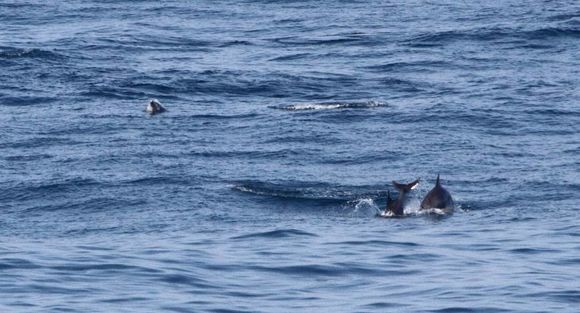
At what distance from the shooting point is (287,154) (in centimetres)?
2762

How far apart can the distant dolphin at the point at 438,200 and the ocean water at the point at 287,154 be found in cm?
26

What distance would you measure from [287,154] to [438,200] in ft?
16.1

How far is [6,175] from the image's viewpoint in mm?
26234

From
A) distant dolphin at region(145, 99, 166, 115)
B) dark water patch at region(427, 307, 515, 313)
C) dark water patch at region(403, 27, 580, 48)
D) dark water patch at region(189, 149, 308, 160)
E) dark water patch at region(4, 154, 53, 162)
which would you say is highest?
dark water patch at region(403, 27, 580, 48)

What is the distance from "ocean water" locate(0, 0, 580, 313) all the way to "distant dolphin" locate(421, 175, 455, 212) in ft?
0.86

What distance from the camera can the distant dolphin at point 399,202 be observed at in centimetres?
2309

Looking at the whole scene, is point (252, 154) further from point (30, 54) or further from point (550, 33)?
point (550, 33)

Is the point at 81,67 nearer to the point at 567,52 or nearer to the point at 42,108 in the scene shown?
the point at 42,108

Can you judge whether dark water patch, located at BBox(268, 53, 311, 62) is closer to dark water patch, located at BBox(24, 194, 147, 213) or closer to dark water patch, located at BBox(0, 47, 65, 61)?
dark water patch, located at BBox(0, 47, 65, 61)

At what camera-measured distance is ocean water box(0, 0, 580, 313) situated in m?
17.7


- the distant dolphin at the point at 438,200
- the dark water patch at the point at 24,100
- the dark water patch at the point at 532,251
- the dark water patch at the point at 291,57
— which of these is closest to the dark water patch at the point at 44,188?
the distant dolphin at the point at 438,200

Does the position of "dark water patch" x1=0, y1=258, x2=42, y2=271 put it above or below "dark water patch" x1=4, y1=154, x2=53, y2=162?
below

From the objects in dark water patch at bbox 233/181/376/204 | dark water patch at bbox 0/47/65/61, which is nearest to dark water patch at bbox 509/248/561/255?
dark water patch at bbox 233/181/376/204

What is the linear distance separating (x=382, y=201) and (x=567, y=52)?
14.3 meters
